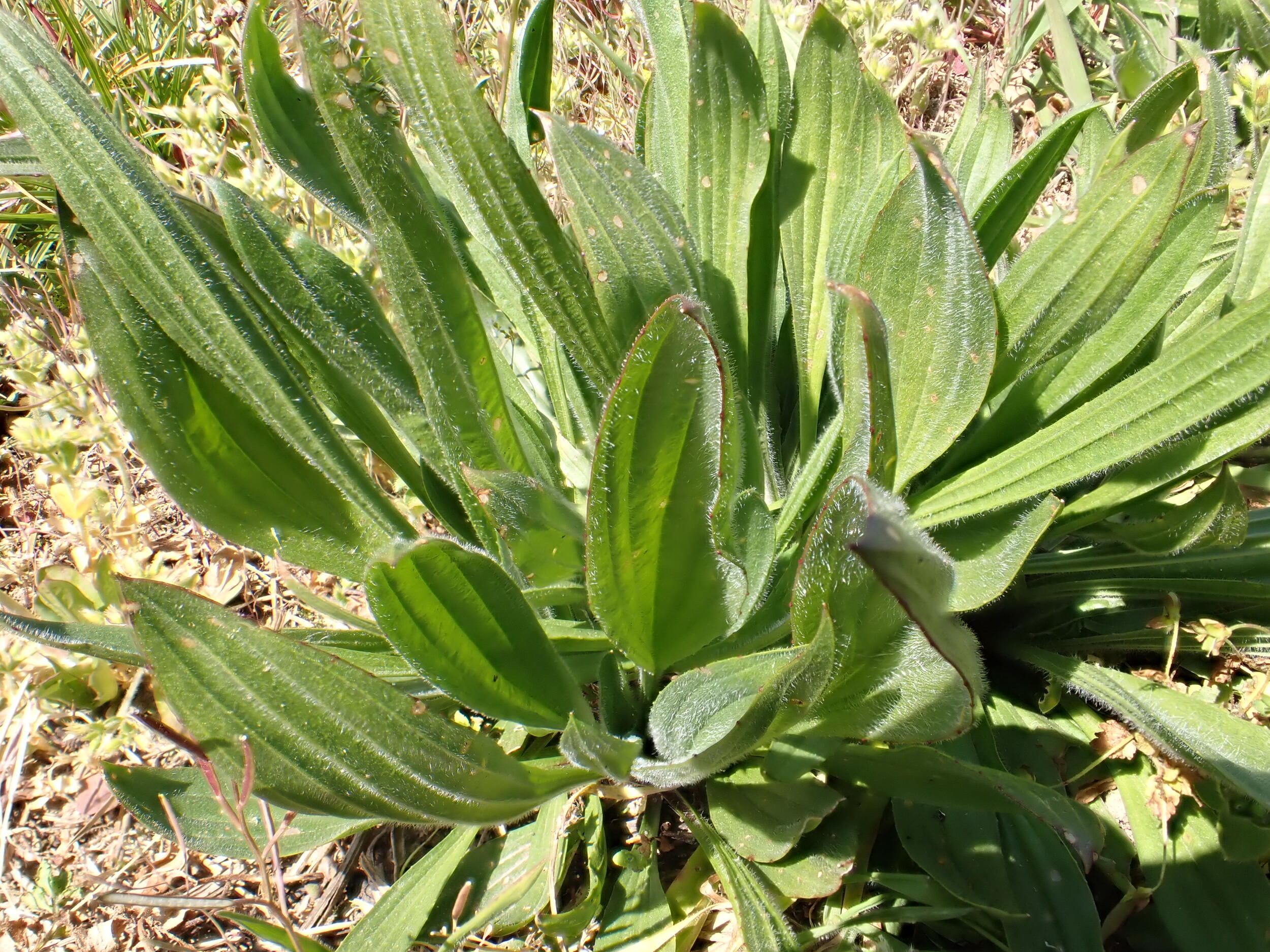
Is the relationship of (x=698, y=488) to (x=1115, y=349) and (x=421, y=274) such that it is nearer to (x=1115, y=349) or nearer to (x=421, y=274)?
(x=421, y=274)

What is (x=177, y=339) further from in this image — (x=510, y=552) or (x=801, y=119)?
(x=801, y=119)

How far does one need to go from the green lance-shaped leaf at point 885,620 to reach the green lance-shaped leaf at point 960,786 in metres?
0.30

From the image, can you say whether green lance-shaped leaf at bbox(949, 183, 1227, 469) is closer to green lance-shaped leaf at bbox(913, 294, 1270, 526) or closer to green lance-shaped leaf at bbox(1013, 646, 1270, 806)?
green lance-shaped leaf at bbox(913, 294, 1270, 526)

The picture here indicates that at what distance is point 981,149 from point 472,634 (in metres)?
1.29

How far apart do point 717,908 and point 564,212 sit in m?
1.63

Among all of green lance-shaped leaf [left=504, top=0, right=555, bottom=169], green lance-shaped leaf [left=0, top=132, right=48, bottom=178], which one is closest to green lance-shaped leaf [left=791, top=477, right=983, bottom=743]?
green lance-shaped leaf [left=504, top=0, right=555, bottom=169]

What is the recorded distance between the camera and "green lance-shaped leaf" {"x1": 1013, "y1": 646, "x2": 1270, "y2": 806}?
3.70 ft

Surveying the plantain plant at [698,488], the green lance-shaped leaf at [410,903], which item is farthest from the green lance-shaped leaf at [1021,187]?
the green lance-shaped leaf at [410,903]

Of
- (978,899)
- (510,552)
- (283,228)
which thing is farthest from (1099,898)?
(283,228)

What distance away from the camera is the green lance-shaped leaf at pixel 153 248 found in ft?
3.51

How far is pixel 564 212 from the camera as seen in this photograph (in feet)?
7.36

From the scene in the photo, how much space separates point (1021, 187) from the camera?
4.50ft

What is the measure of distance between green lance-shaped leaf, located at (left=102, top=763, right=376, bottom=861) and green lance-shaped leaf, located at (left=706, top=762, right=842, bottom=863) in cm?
50

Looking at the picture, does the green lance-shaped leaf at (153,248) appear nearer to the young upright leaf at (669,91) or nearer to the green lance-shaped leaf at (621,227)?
the green lance-shaped leaf at (621,227)
